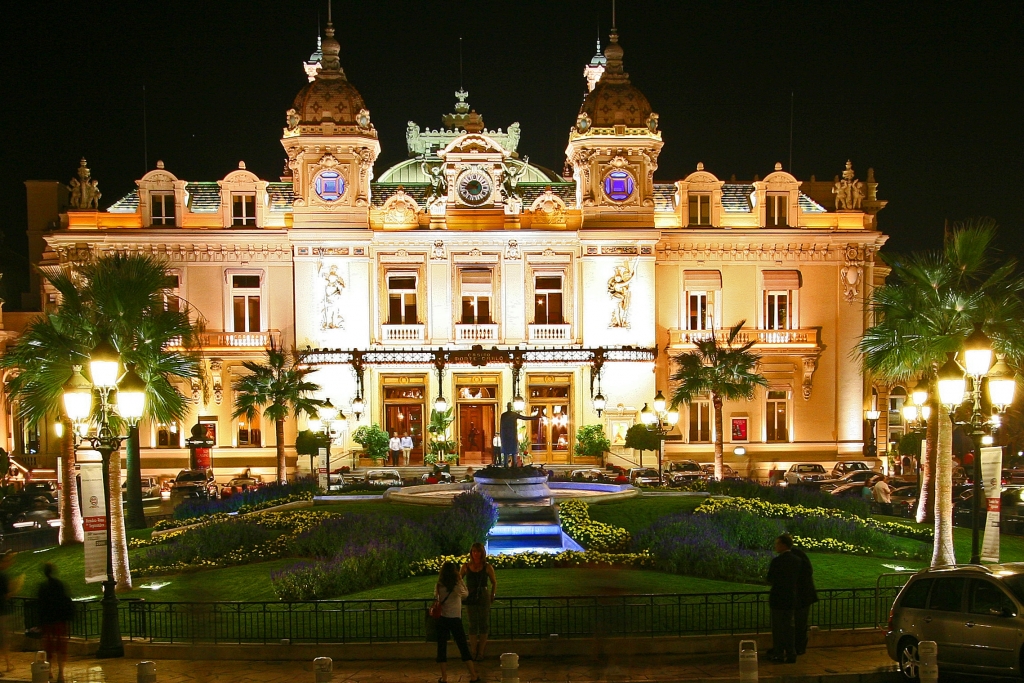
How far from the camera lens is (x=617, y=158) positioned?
172ft

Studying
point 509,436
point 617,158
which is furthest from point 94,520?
point 617,158

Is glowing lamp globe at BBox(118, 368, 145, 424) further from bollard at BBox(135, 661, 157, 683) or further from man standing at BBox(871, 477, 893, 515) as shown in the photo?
man standing at BBox(871, 477, 893, 515)

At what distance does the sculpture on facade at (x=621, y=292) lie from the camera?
52188 mm

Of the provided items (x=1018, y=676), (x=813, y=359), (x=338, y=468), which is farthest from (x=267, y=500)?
(x=813, y=359)

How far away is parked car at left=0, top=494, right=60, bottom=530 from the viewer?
36000 millimetres

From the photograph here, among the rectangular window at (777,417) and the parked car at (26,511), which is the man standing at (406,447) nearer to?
the parked car at (26,511)

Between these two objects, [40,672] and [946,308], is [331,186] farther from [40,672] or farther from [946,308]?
[40,672]

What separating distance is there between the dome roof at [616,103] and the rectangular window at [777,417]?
14.5 m

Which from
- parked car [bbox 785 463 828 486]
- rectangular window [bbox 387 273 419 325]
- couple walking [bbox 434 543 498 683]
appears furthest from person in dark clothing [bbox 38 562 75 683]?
rectangular window [bbox 387 273 419 325]

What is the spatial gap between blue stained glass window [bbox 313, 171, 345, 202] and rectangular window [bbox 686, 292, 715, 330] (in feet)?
56.3

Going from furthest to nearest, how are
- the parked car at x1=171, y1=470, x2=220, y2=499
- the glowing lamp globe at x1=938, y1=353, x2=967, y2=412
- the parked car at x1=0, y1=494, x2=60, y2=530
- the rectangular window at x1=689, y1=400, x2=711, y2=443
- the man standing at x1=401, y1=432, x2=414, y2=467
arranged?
the rectangular window at x1=689, y1=400, x2=711, y2=443
the man standing at x1=401, y1=432, x2=414, y2=467
the parked car at x1=171, y1=470, x2=220, y2=499
the parked car at x1=0, y1=494, x2=60, y2=530
the glowing lamp globe at x1=938, y1=353, x2=967, y2=412

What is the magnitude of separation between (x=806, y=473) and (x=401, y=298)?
65.4 feet

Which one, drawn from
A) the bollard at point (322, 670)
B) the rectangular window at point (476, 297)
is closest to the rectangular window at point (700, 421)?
the rectangular window at point (476, 297)

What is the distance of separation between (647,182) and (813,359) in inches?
460
